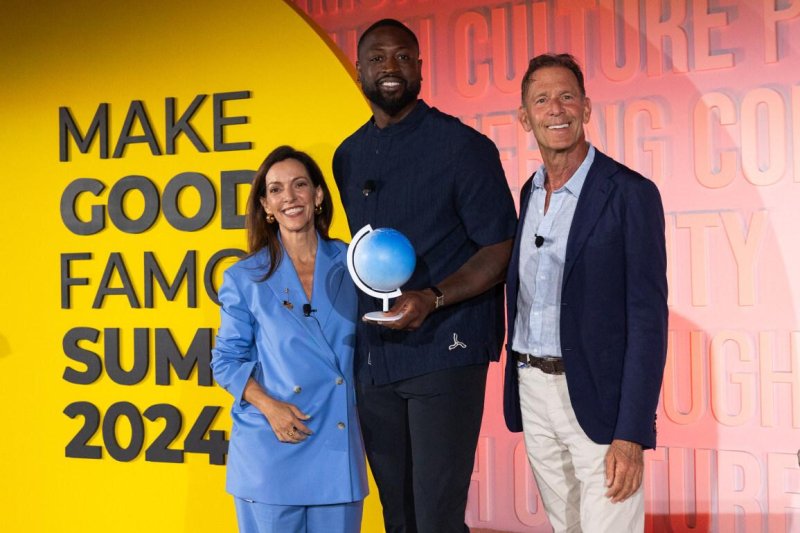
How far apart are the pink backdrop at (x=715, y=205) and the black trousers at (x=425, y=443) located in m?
2.59

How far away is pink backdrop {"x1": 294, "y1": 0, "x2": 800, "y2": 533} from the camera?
15.6 ft

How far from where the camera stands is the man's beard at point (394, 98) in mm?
2744

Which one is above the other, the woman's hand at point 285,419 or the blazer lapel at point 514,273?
the blazer lapel at point 514,273

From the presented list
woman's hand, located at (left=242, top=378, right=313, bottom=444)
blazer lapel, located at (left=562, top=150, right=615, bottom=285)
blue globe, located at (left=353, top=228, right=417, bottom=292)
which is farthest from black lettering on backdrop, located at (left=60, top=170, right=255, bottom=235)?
blazer lapel, located at (left=562, top=150, right=615, bottom=285)

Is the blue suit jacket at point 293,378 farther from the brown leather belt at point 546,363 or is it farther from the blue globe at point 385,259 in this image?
the brown leather belt at point 546,363

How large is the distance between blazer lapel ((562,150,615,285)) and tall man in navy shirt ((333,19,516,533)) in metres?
0.28

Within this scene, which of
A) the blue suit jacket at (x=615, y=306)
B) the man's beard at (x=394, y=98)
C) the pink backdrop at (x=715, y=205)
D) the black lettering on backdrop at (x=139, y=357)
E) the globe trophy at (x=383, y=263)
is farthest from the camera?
the pink backdrop at (x=715, y=205)

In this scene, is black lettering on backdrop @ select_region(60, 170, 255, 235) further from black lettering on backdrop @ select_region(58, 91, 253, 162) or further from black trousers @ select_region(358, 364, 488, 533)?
black trousers @ select_region(358, 364, 488, 533)

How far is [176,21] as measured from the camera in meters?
4.34

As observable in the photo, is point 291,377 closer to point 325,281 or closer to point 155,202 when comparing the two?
point 325,281

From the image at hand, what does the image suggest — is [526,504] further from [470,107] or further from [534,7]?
[534,7]

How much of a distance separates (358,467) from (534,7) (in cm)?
330

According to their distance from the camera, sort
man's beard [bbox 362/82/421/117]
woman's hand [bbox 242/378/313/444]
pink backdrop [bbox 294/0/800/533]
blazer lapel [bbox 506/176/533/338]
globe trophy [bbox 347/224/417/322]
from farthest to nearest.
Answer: pink backdrop [bbox 294/0/800/533], woman's hand [bbox 242/378/313/444], man's beard [bbox 362/82/421/117], blazer lapel [bbox 506/176/533/338], globe trophy [bbox 347/224/417/322]

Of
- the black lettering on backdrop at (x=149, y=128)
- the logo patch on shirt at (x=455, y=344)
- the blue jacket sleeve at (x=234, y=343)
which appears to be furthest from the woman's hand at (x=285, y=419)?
the black lettering on backdrop at (x=149, y=128)
